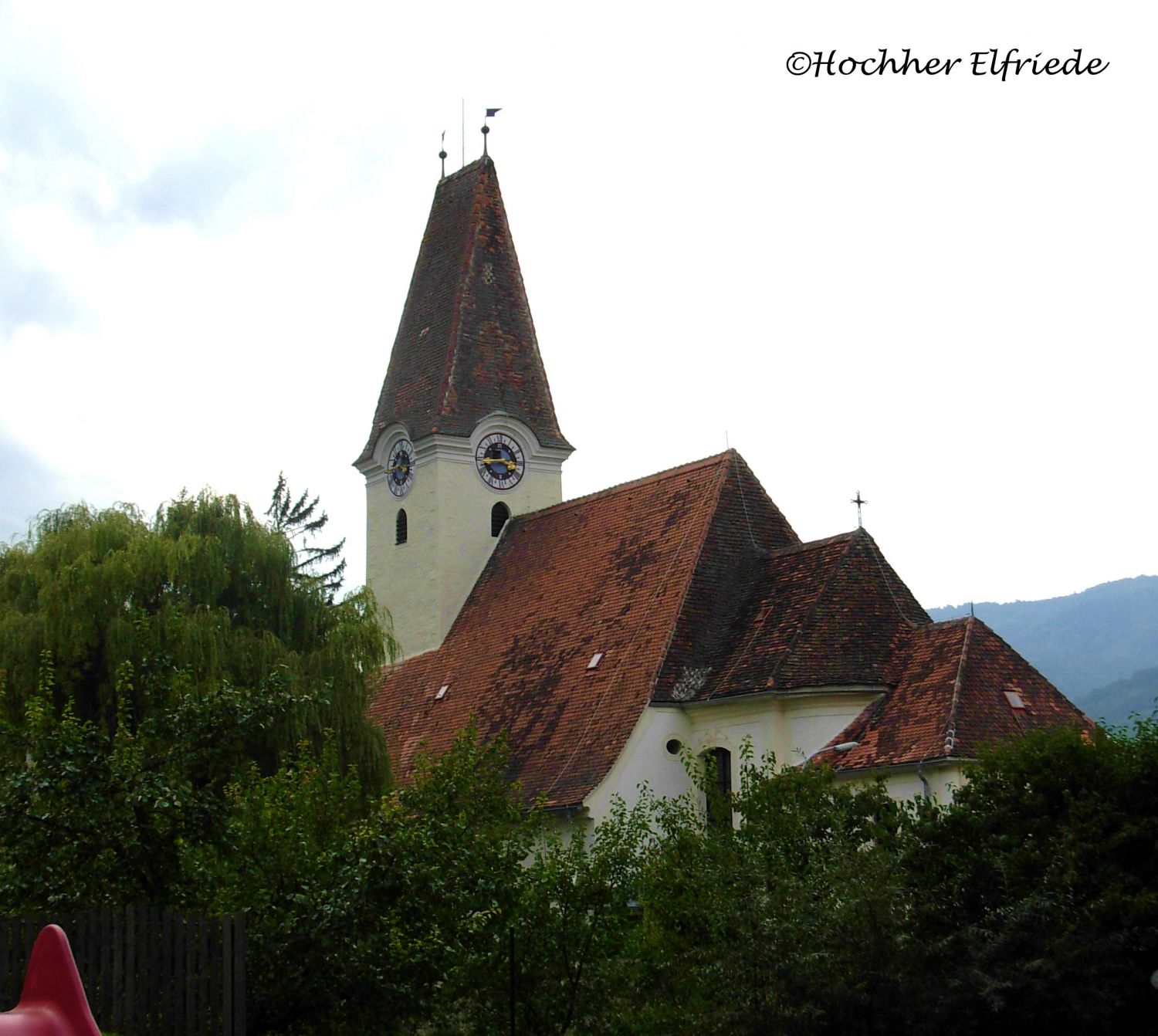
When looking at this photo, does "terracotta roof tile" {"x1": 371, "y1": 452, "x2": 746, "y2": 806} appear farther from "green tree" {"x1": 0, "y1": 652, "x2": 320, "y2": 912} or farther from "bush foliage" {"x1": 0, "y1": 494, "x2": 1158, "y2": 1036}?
"green tree" {"x1": 0, "y1": 652, "x2": 320, "y2": 912}

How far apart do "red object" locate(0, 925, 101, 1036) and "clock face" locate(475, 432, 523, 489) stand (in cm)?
3312

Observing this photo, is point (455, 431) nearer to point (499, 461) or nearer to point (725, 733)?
point (499, 461)

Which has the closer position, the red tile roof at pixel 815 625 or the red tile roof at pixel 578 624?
the red tile roof at pixel 815 625

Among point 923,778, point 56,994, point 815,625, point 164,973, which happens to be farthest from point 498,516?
point 56,994

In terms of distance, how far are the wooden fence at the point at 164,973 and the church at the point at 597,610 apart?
24.1 feet

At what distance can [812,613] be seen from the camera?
30.9 metres

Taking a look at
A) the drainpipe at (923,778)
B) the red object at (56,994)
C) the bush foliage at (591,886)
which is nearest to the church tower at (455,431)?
the drainpipe at (923,778)

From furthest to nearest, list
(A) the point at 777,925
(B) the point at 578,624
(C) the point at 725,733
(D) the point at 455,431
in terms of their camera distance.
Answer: (D) the point at 455,431, (B) the point at 578,624, (C) the point at 725,733, (A) the point at 777,925

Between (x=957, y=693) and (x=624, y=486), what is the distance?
12244 millimetres

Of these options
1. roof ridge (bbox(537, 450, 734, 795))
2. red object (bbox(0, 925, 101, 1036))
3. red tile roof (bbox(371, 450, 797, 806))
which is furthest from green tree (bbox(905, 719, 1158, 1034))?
roof ridge (bbox(537, 450, 734, 795))

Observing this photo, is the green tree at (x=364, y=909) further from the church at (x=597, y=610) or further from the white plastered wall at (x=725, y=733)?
Answer: the white plastered wall at (x=725, y=733)

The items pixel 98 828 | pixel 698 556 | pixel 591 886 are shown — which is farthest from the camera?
pixel 698 556

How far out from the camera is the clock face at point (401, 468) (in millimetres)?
42188

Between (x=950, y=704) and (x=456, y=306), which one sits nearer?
(x=950, y=704)
